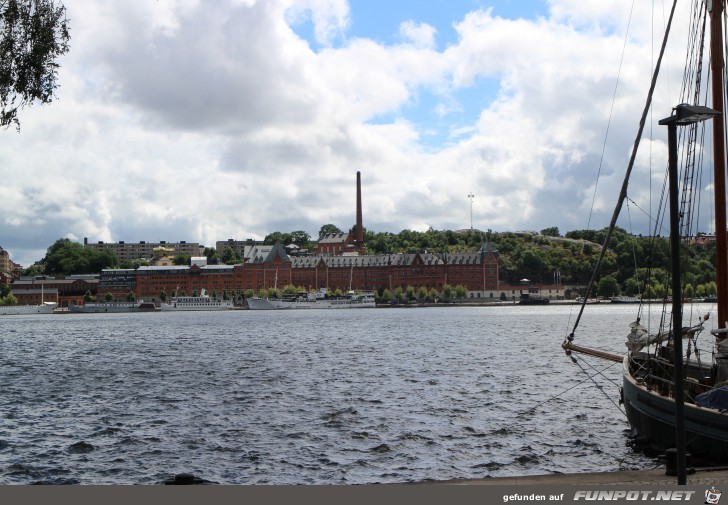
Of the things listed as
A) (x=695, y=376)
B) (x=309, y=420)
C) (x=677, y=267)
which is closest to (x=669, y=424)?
(x=695, y=376)

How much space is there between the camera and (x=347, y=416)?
3244 cm

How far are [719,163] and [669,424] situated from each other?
8.00m

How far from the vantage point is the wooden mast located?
2458 cm

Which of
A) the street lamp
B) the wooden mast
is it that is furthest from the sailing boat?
the street lamp

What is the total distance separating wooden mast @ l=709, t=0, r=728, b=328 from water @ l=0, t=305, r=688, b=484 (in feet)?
18.2

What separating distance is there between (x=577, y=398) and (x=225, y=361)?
3068cm

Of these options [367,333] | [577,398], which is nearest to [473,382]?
[577,398]

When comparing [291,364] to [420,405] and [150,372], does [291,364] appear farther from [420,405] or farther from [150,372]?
[420,405]

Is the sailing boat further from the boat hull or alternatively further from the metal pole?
the metal pole

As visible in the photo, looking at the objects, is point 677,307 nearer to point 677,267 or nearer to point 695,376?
point 677,267

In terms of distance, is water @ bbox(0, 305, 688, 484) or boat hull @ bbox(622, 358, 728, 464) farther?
water @ bbox(0, 305, 688, 484)

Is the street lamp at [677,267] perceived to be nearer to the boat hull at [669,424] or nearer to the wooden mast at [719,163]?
the boat hull at [669,424]

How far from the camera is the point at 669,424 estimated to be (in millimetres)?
22422

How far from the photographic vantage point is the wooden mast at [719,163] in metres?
24.6
